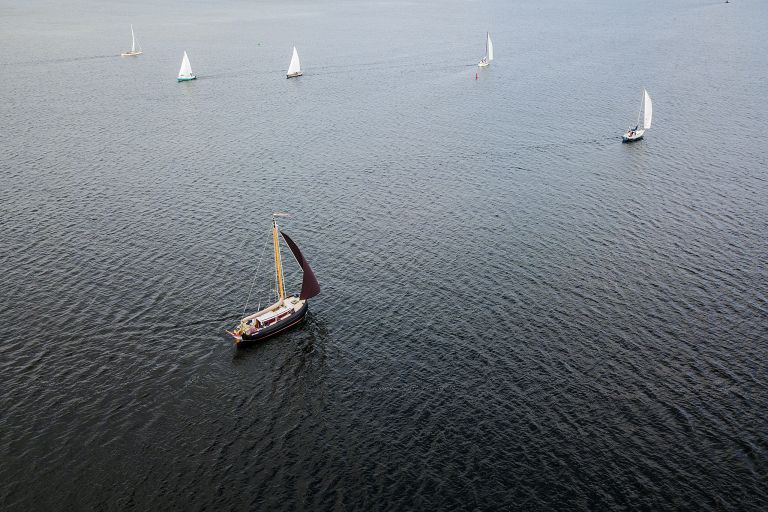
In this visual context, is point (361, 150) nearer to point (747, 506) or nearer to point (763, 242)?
point (763, 242)

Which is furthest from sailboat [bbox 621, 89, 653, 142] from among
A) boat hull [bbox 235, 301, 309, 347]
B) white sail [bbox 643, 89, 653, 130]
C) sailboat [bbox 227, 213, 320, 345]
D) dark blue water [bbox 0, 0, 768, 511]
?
boat hull [bbox 235, 301, 309, 347]

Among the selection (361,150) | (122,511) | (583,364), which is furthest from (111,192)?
(583,364)

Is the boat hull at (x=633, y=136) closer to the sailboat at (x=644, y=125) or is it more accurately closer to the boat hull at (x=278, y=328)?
the sailboat at (x=644, y=125)

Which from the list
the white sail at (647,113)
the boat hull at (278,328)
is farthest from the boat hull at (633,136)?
the boat hull at (278,328)

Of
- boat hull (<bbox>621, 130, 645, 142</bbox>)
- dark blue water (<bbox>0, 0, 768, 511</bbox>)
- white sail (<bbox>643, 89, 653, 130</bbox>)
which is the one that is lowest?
dark blue water (<bbox>0, 0, 768, 511</bbox>)

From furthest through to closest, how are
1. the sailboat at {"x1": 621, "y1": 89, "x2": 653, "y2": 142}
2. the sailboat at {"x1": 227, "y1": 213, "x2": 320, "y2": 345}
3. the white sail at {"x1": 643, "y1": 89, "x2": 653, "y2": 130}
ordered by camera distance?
1. the white sail at {"x1": 643, "y1": 89, "x2": 653, "y2": 130}
2. the sailboat at {"x1": 621, "y1": 89, "x2": 653, "y2": 142}
3. the sailboat at {"x1": 227, "y1": 213, "x2": 320, "y2": 345}

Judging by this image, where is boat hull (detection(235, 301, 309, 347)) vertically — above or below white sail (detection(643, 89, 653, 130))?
below

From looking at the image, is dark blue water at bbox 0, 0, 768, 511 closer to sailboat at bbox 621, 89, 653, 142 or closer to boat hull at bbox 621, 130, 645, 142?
boat hull at bbox 621, 130, 645, 142
